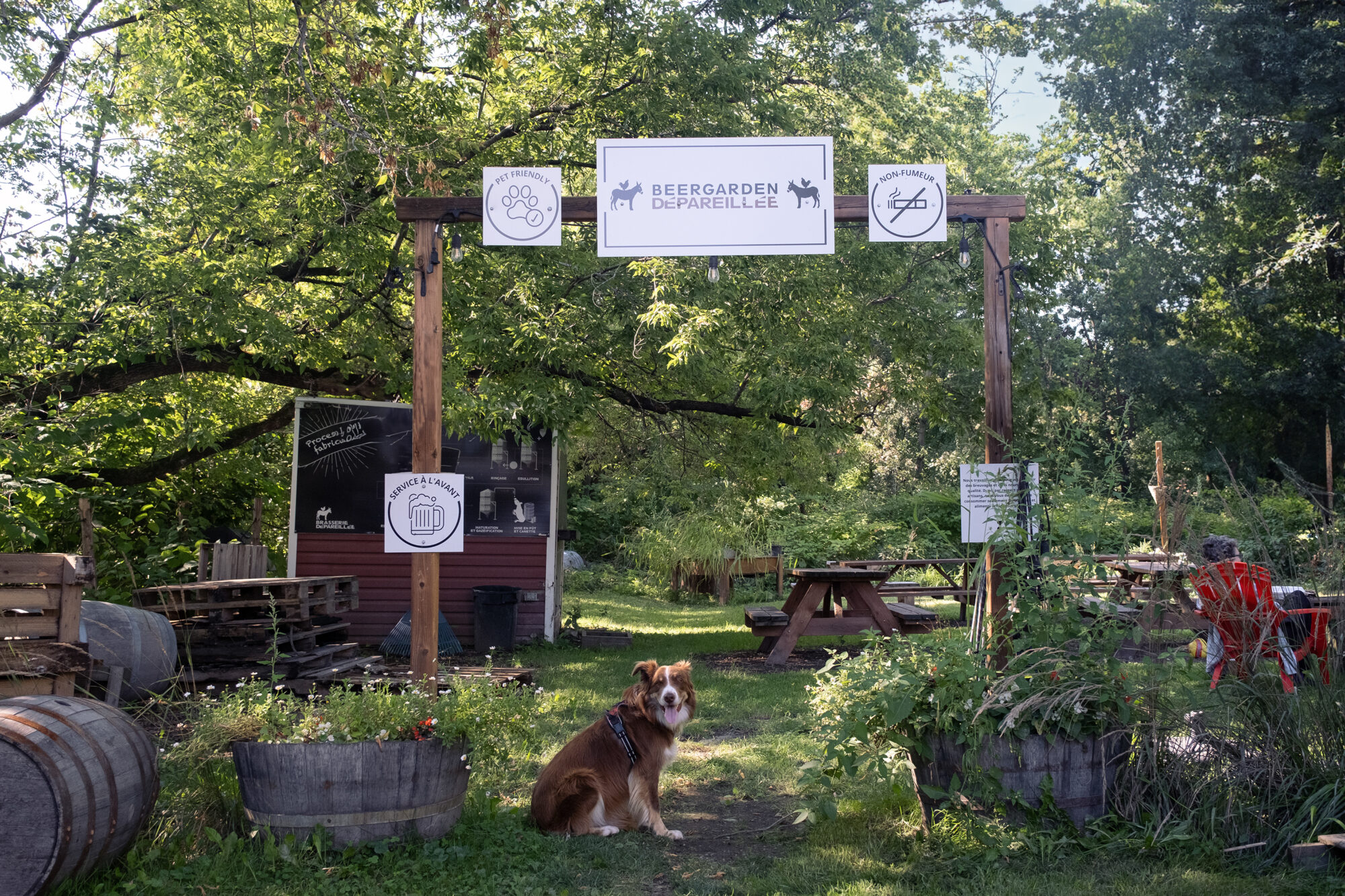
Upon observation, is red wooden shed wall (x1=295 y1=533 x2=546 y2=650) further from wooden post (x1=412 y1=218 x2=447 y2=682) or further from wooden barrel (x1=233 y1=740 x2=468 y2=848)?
wooden barrel (x1=233 y1=740 x2=468 y2=848)

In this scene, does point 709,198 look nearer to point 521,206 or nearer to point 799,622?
point 521,206

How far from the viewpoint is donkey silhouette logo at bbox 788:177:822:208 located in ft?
19.1

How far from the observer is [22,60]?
10.3 m

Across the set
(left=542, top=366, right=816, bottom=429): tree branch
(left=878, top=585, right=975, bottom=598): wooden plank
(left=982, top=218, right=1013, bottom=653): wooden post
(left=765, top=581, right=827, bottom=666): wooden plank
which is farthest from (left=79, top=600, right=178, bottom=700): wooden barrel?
(left=878, top=585, right=975, bottom=598): wooden plank

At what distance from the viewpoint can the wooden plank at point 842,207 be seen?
5938 mm

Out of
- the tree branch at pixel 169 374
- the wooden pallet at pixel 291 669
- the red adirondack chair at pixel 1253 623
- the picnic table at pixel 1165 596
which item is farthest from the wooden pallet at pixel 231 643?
the red adirondack chair at pixel 1253 623

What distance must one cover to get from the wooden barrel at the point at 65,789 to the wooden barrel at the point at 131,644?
10.7 ft

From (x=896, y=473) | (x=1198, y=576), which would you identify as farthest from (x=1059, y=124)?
(x=1198, y=576)

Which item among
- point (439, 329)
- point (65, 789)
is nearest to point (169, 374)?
point (439, 329)

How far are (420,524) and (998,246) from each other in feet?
12.0

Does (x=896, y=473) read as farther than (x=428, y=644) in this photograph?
Yes

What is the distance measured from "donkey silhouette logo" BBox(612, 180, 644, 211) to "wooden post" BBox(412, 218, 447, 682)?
3.52 feet

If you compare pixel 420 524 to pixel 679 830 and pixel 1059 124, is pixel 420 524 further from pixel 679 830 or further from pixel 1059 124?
pixel 1059 124

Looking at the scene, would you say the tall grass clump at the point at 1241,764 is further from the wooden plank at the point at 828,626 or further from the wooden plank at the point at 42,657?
the wooden plank at the point at 828,626
